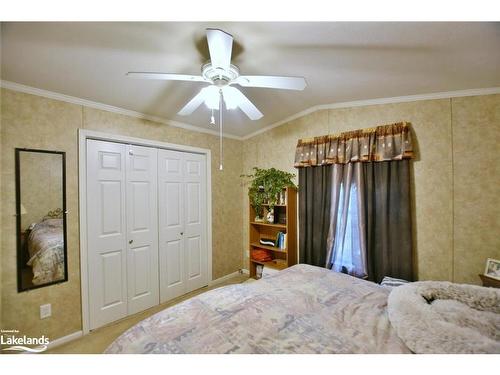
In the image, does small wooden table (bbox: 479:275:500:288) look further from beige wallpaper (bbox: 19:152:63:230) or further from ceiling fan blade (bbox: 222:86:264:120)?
beige wallpaper (bbox: 19:152:63:230)

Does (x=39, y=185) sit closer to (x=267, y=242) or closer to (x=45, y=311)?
(x=45, y=311)

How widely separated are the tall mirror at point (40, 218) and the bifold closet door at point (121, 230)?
0.71ft

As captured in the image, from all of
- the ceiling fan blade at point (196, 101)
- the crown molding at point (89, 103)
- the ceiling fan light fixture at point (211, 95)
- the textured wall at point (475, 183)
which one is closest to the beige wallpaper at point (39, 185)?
the crown molding at point (89, 103)

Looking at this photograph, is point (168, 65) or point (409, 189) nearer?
point (168, 65)

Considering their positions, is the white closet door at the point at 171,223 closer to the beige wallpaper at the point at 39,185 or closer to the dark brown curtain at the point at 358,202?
the beige wallpaper at the point at 39,185

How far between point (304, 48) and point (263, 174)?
1.63 meters

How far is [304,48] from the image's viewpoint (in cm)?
140

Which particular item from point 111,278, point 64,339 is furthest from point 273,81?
point 64,339

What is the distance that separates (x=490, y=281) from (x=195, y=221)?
301cm

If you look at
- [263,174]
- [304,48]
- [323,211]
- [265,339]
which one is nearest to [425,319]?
[265,339]

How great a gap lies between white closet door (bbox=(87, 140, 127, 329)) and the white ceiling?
2.02 ft

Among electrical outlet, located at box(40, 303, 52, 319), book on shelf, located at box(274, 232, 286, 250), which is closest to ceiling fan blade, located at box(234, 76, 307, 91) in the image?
book on shelf, located at box(274, 232, 286, 250)

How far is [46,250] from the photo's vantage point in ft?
6.07

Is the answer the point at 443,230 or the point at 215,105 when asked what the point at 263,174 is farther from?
the point at 443,230
